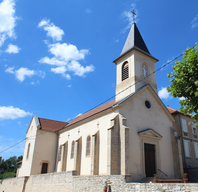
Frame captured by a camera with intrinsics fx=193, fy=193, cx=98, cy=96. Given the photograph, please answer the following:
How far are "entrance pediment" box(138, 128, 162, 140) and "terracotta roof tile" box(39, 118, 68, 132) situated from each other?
54.6 ft

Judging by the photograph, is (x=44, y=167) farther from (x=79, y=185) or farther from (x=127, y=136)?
(x=127, y=136)

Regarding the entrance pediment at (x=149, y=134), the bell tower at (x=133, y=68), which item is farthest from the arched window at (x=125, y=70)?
the entrance pediment at (x=149, y=134)

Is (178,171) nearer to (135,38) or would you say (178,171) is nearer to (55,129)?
(135,38)

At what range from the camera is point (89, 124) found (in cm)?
2241

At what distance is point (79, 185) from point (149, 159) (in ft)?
23.9

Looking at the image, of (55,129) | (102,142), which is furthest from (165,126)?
(55,129)

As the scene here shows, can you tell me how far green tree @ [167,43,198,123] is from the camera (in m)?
12.6

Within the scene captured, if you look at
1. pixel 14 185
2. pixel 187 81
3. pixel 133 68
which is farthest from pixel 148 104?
pixel 14 185

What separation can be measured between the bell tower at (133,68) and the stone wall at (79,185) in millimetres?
10238

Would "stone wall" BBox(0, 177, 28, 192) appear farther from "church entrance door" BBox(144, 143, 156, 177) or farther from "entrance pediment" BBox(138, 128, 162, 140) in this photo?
"entrance pediment" BBox(138, 128, 162, 140)

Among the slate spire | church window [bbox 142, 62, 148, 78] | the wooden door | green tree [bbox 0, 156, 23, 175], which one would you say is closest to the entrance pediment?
church window [bbox 142, 62, 148, 78]

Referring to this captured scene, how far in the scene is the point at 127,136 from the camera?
56.3ft

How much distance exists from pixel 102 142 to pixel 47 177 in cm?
731

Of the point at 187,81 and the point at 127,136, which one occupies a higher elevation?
the point at 187,81
